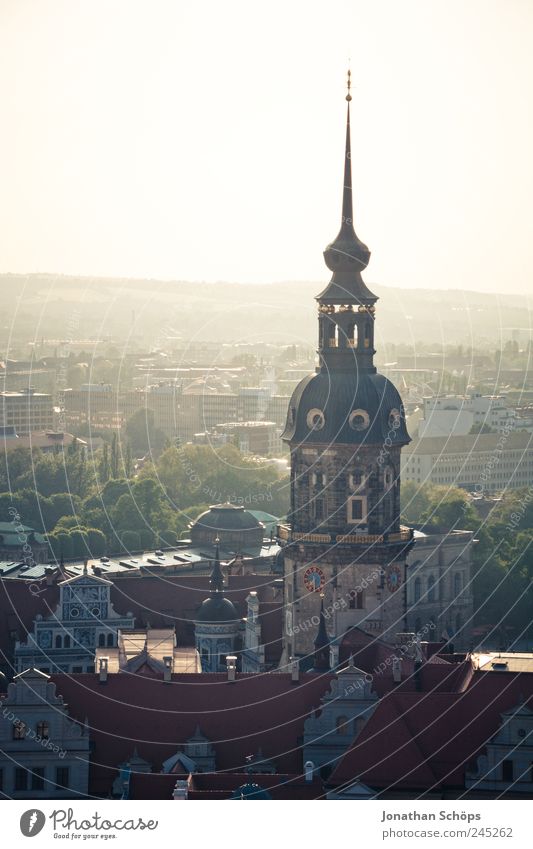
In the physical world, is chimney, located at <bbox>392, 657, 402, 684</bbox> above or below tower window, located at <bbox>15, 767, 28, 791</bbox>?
above

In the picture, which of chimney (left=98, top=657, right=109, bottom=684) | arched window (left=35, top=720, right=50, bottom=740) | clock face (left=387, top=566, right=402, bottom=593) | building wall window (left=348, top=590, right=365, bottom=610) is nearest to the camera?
arched window (left=35, top=720, right=50, bottom=740)

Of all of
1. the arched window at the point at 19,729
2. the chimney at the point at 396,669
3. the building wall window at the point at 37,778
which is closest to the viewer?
the building wall window at the point at 37,778

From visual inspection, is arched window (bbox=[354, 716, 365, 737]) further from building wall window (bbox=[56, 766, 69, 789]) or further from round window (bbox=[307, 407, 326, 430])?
round window (bbox=[307, 407, 326, 430])

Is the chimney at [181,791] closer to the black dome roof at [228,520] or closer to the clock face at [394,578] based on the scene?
the clock face at [394,578]

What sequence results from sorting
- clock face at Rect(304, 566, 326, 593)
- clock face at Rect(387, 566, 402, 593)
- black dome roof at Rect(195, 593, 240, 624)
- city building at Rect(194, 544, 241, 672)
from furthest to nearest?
black dome roof at Rect(195, 593, 240, 624) < city building at Rect(194, 544, 241, 672) < clock face at Rect(387, 566, 402, 593) < clock face at Rect(304, 566, 326, 593)

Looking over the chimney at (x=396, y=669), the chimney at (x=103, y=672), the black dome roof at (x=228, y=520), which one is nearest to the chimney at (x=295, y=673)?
the chimney at (x=396, y=669)

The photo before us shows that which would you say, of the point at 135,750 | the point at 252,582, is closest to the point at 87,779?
the point at 135,750

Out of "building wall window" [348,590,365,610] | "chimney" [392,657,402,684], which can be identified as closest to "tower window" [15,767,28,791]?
"chimney" [392,657,402,684]
